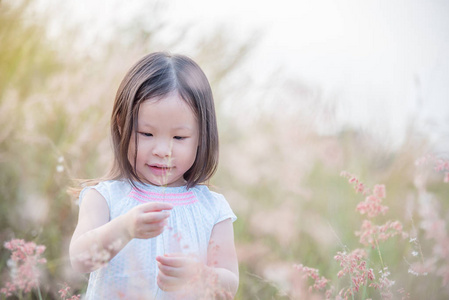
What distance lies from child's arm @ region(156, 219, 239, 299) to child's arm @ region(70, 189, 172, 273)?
4.1 inches

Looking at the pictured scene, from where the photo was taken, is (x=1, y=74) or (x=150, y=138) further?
(x=1, y=74)

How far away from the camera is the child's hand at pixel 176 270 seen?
1176 mm

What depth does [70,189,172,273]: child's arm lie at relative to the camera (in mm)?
1079

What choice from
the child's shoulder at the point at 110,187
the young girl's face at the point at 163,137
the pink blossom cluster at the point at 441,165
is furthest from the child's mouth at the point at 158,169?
the pink blossom cluster at the point at 441,165

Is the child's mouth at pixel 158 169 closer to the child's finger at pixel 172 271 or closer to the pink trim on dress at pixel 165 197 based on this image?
the pink trim on dress at pixel 165 197

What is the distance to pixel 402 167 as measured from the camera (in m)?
2.07

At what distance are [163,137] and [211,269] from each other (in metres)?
0.38

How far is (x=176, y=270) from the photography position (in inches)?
46.7

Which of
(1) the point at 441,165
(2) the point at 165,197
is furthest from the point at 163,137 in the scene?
(1) the point at 441,165

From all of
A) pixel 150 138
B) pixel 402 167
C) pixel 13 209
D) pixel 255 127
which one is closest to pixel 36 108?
pixel 13 209

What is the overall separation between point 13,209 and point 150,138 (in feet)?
3.12

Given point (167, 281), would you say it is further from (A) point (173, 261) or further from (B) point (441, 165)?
(B) point (441, 165)

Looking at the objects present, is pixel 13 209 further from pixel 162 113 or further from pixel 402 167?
pixel 402 167

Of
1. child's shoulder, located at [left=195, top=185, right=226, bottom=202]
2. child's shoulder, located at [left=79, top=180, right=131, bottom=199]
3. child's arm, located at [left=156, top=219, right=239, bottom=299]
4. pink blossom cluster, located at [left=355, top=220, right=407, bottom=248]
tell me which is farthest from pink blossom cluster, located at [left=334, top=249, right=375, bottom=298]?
child's shoulder, located at [left=79, top=180, right=131, bottom=199]
